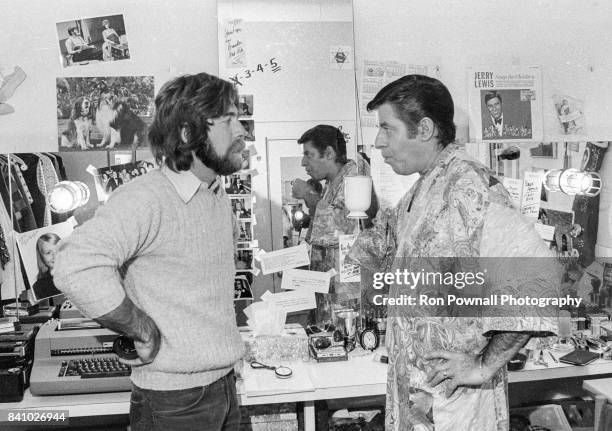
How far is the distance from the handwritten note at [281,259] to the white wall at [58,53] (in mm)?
721

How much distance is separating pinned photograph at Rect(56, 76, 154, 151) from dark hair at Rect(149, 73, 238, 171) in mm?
809

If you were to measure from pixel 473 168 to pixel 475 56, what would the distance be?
1.17m

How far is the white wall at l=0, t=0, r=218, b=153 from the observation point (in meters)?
2.21

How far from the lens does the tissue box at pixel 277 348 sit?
216 cm

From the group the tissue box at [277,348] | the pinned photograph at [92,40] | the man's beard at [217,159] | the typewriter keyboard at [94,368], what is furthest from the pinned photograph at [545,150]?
the typewriter keyboard at [94,368]

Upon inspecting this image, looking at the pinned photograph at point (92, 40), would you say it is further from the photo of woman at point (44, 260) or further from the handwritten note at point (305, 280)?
the handwritten note at point (305, 280)

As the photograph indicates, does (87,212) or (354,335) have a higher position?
(87,212)

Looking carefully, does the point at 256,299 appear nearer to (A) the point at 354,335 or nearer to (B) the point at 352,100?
(A) the point at 354,335

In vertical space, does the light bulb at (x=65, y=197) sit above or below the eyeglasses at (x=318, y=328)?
above

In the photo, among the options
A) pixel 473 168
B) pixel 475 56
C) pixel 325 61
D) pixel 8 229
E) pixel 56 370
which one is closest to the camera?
pixel 473 168

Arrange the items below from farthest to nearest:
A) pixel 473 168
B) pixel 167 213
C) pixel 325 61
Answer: pixel 325 61
pixel 473 168
pixel 167 213

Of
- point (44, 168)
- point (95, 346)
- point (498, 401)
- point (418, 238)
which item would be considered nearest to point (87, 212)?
point (44, 168)

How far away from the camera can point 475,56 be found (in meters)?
2.51

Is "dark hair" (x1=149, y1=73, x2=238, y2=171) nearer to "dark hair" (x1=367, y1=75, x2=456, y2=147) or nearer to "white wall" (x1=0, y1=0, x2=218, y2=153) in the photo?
"dark hair" (x1=367, y1=75, x2=456, y2=147)
